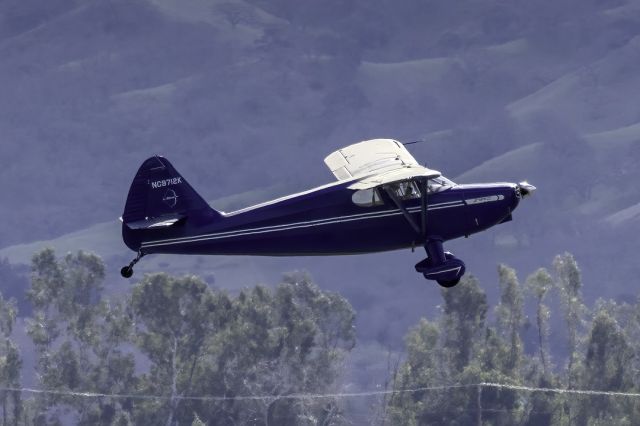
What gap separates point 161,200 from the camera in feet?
139

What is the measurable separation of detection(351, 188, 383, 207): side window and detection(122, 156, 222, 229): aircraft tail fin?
350 centimetres

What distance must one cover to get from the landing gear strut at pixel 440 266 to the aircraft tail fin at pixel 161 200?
527 centimetres

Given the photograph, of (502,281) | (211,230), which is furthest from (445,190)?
(502,281)

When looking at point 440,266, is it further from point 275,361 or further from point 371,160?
point 275,361

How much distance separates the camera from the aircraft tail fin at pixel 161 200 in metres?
42.0

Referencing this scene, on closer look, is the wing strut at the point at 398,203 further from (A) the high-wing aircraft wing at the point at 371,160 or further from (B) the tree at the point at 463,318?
(B) the tree at the point at 463,318

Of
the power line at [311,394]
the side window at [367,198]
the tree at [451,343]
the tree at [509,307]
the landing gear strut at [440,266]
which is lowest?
the landing gear strut at [440,266]

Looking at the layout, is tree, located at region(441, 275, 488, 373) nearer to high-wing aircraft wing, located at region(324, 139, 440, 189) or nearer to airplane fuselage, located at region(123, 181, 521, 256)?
high-wing aircraft wing, located at region(324, 139, 440, 189)

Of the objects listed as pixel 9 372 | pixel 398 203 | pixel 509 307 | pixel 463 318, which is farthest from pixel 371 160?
pixel 509 307

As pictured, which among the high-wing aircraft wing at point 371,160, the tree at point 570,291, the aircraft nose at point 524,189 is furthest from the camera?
the tree at point 570,291

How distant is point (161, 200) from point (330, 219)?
14.1 feet

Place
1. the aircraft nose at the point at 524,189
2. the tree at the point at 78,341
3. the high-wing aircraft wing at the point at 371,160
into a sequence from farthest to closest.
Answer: the tree at the point at 78,341 < the high-wing aircraft wing at the point at 371,160 < the aircraft nose at the point at 524,189

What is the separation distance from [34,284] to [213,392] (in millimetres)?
41024

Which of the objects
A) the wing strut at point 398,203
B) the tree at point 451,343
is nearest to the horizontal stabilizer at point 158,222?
the wing strut at point 398,203
